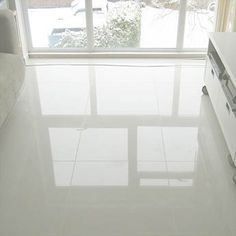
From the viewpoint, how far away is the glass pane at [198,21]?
371cm

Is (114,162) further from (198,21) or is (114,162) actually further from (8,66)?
(198,21)

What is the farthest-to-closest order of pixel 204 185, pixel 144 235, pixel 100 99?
pixel 100 99 < pixel 204 185 < pixel 144 235

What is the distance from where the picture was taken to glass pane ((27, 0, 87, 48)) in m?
3.80

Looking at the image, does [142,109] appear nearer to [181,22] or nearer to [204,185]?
[204,185]

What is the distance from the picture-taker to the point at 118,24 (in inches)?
153

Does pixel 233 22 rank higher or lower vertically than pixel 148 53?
higher

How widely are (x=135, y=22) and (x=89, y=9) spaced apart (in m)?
0.54

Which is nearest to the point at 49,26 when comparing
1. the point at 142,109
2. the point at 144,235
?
the point at 142,109

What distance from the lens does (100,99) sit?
9.80 ft

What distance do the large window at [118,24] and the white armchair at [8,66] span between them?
4.01 feet

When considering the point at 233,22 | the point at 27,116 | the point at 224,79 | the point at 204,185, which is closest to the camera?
the point at 204,185

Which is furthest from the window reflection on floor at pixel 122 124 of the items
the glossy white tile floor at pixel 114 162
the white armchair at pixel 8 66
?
the white armchair at pixel 8 66

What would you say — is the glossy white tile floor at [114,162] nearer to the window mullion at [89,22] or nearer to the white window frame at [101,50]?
the white window frame at [101,50]

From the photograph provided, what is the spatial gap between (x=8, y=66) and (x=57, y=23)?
63.1 inches
